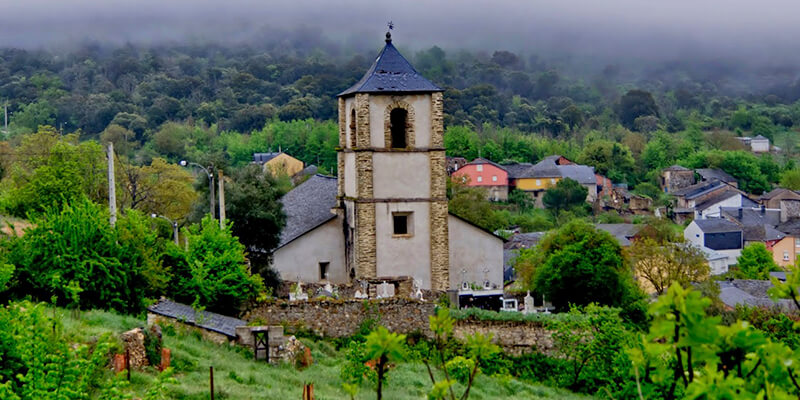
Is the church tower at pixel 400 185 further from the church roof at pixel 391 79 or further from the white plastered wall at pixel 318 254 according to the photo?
the white plastered wall at pixel 318 254

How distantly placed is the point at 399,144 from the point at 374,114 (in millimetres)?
1339

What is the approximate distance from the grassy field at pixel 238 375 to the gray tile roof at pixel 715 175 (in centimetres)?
9134

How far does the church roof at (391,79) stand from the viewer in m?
29.6

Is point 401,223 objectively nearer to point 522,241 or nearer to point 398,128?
point 398,128

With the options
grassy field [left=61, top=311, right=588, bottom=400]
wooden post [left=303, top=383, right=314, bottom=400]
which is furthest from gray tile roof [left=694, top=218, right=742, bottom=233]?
wooden post [left=303, top=383, right=314, bottom=400]

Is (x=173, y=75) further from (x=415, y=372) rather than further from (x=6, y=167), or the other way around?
(x=415, y=372)

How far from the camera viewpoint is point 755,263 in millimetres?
58719

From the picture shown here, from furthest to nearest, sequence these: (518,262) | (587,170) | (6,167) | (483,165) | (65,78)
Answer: (65,78) < (587,170) < (483,165) < (6,167) < (518,262)

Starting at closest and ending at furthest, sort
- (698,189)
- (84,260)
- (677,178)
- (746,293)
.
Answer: (84,260) < (746,293) < (698,189) < (677,178)

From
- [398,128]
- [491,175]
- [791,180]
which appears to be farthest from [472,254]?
[791,180]

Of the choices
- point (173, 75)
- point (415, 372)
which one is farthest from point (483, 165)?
point (173, 75)

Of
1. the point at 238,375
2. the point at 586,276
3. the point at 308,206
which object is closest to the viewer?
the point at 238,375

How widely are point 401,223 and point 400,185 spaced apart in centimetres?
115

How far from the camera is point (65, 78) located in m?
172
